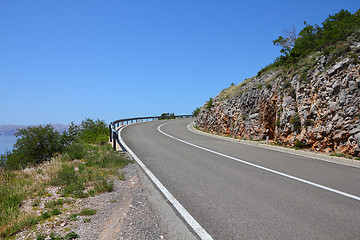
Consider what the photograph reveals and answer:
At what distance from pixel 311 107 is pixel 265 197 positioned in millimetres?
9219

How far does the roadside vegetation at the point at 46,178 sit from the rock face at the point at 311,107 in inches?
380

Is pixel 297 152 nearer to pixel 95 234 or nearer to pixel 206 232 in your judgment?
pixel 206 232

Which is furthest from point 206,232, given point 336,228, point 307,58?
point 307,58

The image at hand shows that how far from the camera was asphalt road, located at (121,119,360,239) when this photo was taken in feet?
13.0

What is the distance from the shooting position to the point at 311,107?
1277cm

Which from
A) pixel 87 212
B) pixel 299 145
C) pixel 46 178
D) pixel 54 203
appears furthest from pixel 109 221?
pixel 299 145

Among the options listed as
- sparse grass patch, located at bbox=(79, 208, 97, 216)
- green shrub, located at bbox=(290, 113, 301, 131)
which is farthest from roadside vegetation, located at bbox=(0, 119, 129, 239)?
green shrub, located at bbox=(290, 113, 301, 131)

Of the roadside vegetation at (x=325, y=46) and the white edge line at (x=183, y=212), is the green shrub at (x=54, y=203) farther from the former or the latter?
the roadside vegetation at (x=325, y=46)

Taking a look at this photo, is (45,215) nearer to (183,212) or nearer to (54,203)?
(54,203)

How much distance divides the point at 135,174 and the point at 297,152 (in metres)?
8.48

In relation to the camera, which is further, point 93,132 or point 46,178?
point 93,132

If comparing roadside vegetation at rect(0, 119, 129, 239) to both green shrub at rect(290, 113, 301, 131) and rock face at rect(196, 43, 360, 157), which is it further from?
green shrub at rect(290, 113, 301, 131)

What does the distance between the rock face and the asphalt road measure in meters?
2.42

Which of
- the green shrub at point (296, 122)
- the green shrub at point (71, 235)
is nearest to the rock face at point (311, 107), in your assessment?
the green shrub at point (296, 122)
